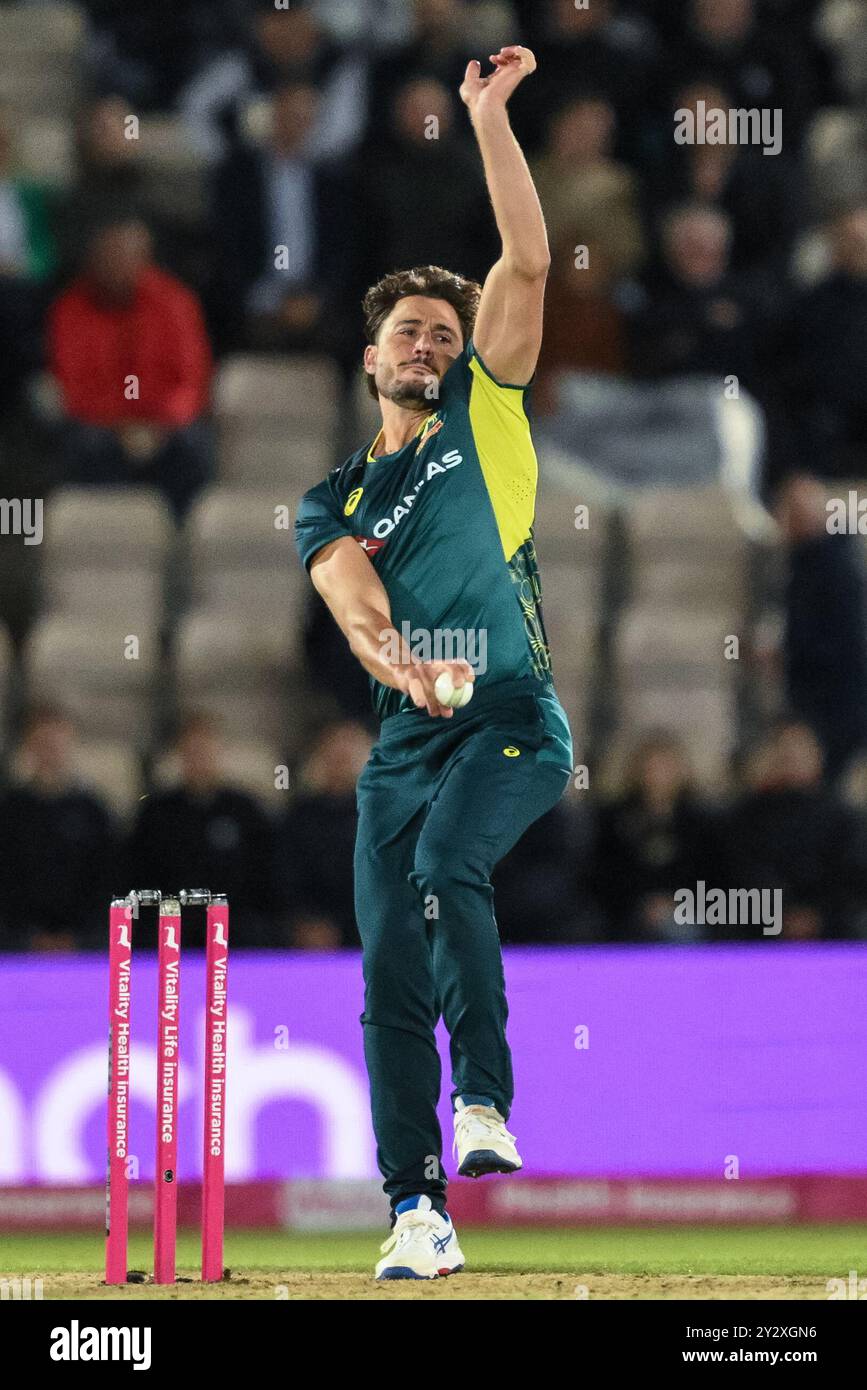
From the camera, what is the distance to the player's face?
803 centimetres

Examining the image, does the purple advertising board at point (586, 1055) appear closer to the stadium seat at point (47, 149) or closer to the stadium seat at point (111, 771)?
the stadium seat at point (111, 771)

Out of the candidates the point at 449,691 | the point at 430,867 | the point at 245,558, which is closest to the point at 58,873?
the point at 245,558

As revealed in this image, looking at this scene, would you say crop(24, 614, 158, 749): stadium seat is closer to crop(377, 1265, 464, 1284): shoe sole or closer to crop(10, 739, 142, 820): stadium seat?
crop(10, 739, 142, 820): stadium seat

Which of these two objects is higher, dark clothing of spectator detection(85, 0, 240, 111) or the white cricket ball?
dark clothing of spectator detection(85, 0, 240, 111)

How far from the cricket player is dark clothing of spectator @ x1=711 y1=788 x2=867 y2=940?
4.18 metres

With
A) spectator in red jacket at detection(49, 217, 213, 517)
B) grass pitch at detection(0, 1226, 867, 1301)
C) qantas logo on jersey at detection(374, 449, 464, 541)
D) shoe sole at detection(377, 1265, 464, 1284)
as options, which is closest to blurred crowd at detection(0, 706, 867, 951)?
grass pitch at detection(0, 1226, 867, 1301)

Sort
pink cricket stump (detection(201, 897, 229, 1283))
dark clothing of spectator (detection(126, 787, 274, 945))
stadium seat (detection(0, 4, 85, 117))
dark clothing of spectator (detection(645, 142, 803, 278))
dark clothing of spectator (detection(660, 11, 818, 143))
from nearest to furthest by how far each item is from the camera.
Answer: pink cricket stump (detection(201, 897, 229, 1283)) < dark clothing of spectator (detection(126, 787, 274, 945)) < dark clothing of spectator (detection(645, 142, 803, 278)) < dark clothing of spectator (detection(660, 11, 818, 143)) < stadium seat (detection(0, 4, 85, 117))

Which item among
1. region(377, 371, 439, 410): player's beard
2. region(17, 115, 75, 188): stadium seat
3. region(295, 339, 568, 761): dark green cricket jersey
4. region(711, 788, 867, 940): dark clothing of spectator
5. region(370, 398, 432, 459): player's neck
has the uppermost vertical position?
region(17, 115, 75, 188): stadium seat

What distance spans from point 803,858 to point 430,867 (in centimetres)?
493

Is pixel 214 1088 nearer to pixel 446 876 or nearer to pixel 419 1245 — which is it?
pixel 419 1245

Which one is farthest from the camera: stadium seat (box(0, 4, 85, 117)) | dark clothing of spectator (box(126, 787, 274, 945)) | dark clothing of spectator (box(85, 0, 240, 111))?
stadium seat (box(0, 4, 85, 117))

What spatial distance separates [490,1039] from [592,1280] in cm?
107

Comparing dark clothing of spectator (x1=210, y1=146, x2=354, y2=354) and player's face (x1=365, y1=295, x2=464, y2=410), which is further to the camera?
dark clothing of spectator (x1=210, y1=146, x2=354, y2=354)

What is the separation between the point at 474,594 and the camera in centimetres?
782
